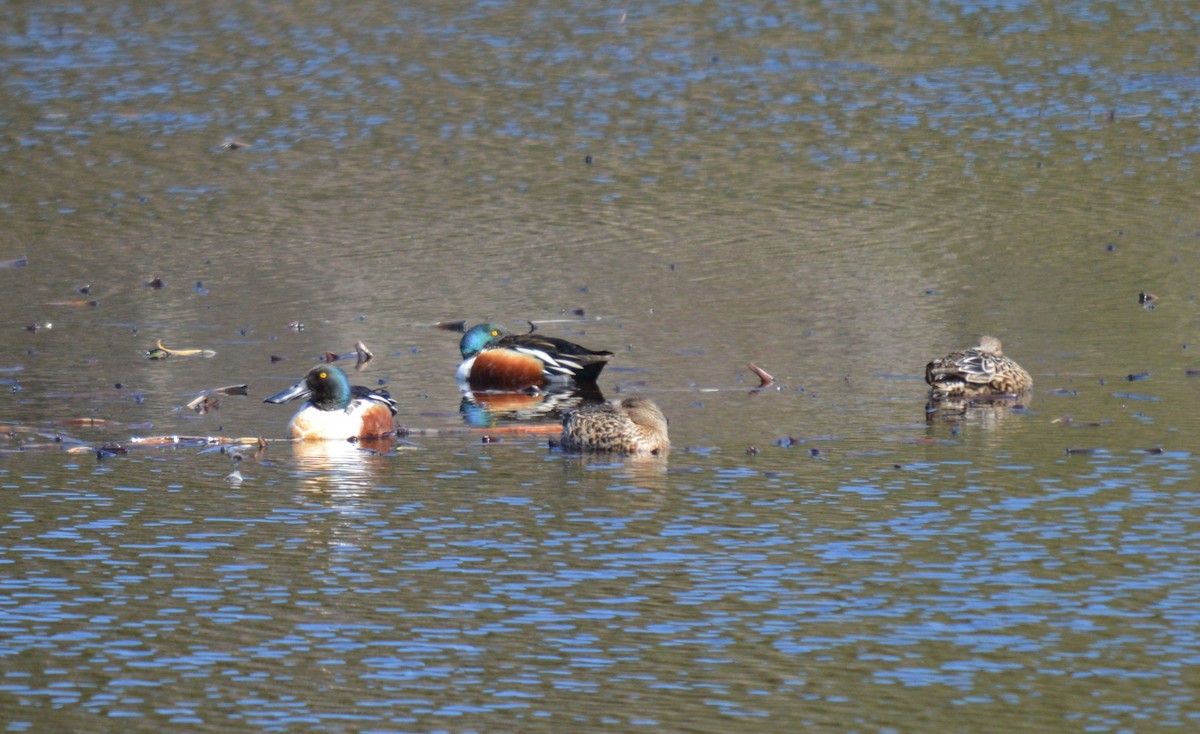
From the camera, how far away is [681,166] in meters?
28.5

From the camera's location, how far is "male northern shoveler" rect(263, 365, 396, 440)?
15266mm

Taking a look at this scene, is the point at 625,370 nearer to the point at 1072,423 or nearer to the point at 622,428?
the point at 622,428

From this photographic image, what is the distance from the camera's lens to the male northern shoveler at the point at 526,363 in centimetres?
1762

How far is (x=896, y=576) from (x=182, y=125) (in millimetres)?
23690

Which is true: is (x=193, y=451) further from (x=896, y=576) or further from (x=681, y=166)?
(x=681, y=166)

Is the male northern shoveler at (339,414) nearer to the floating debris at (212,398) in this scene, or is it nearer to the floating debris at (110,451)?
the floating debris at (212,398)

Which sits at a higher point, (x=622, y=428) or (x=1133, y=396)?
(x=1133, y=396)

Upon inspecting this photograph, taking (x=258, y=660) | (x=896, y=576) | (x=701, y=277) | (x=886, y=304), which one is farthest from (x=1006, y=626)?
(x=701, y=277)

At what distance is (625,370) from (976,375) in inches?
134

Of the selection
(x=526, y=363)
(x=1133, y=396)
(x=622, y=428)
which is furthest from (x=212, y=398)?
(x=1133, y=396)

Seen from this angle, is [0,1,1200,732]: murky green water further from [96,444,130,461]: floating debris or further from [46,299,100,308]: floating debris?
[96,444,130,461]: floating debris

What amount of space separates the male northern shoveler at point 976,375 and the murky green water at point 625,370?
29cm

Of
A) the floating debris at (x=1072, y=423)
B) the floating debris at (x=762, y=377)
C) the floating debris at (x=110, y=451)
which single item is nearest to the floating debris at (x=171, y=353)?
the floating debris at (x=110, y=451)

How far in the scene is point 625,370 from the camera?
18.0m
